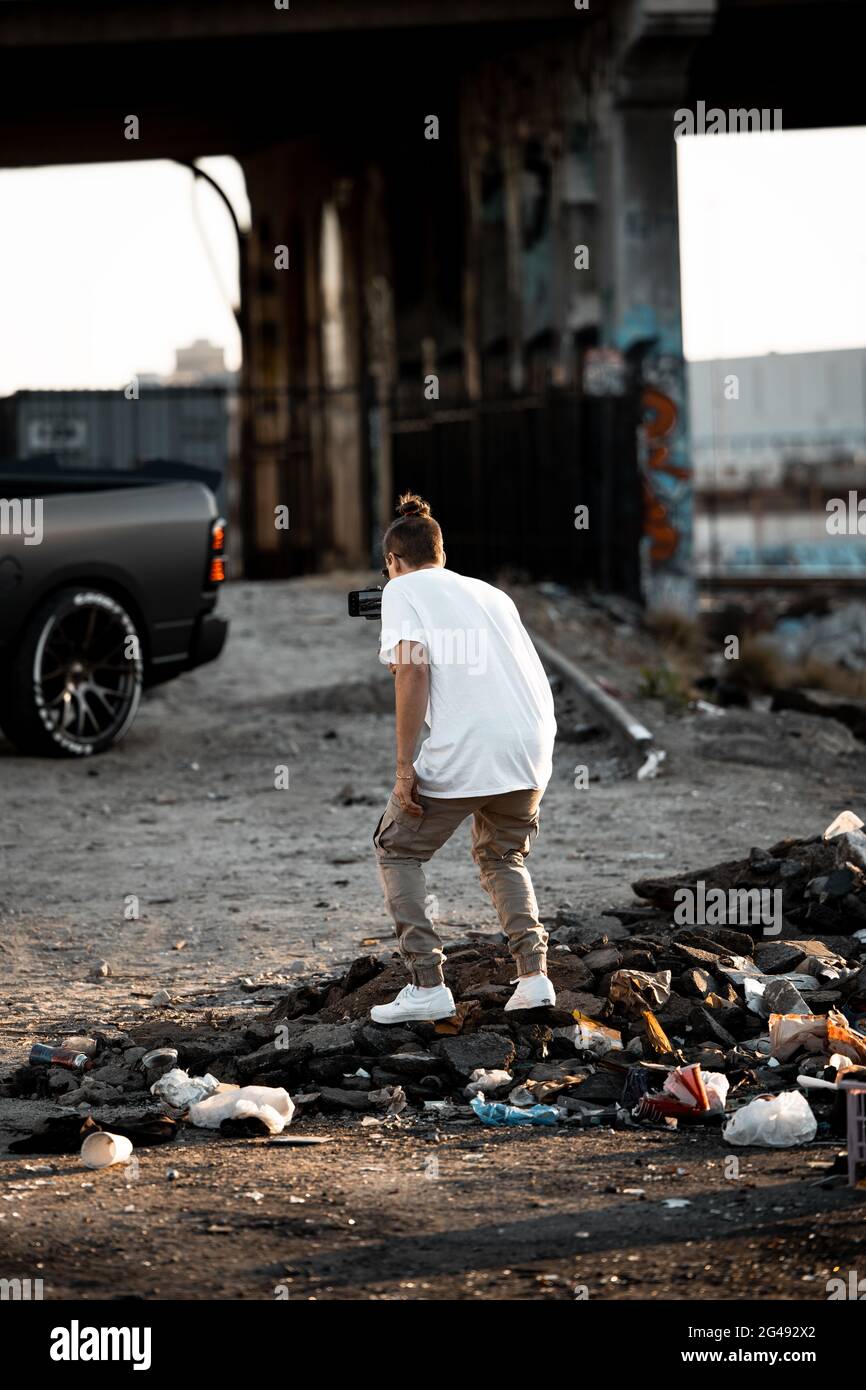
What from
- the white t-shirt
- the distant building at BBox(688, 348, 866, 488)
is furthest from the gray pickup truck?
the distant building at BBox(688, 348, 866, 488)

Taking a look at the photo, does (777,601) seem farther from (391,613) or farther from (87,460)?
(391,613)

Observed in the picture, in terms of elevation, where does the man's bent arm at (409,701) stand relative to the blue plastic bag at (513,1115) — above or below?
above

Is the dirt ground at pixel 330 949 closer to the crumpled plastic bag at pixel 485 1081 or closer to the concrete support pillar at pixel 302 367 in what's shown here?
the crumpled plastic bag at pixel 485 1081

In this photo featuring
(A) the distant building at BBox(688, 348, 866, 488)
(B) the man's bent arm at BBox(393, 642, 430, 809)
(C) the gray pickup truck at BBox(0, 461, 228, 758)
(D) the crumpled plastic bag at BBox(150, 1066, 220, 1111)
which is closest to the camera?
(D) the crumpled plastic bag at BBox(150, 1066, 220, 1111)

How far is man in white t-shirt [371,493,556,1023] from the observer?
231 inches

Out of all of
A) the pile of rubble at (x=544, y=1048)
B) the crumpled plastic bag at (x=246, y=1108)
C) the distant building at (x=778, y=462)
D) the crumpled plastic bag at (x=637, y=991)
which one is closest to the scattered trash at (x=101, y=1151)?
the pile of rubble at (x=544, y=1048)

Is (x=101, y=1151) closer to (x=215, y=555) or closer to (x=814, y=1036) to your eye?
(x=814, y=1036)

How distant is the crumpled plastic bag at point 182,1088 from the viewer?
570 centimetres

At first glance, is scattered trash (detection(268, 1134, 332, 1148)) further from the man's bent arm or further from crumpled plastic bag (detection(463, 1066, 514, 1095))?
the man's bent arm

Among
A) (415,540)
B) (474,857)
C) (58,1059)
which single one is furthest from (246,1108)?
(415,540)

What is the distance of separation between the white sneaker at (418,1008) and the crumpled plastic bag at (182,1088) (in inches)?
23.3

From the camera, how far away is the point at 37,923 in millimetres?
8398

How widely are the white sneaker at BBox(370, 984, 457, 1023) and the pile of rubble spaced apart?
3cm

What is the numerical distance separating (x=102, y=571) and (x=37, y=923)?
13.0ft
